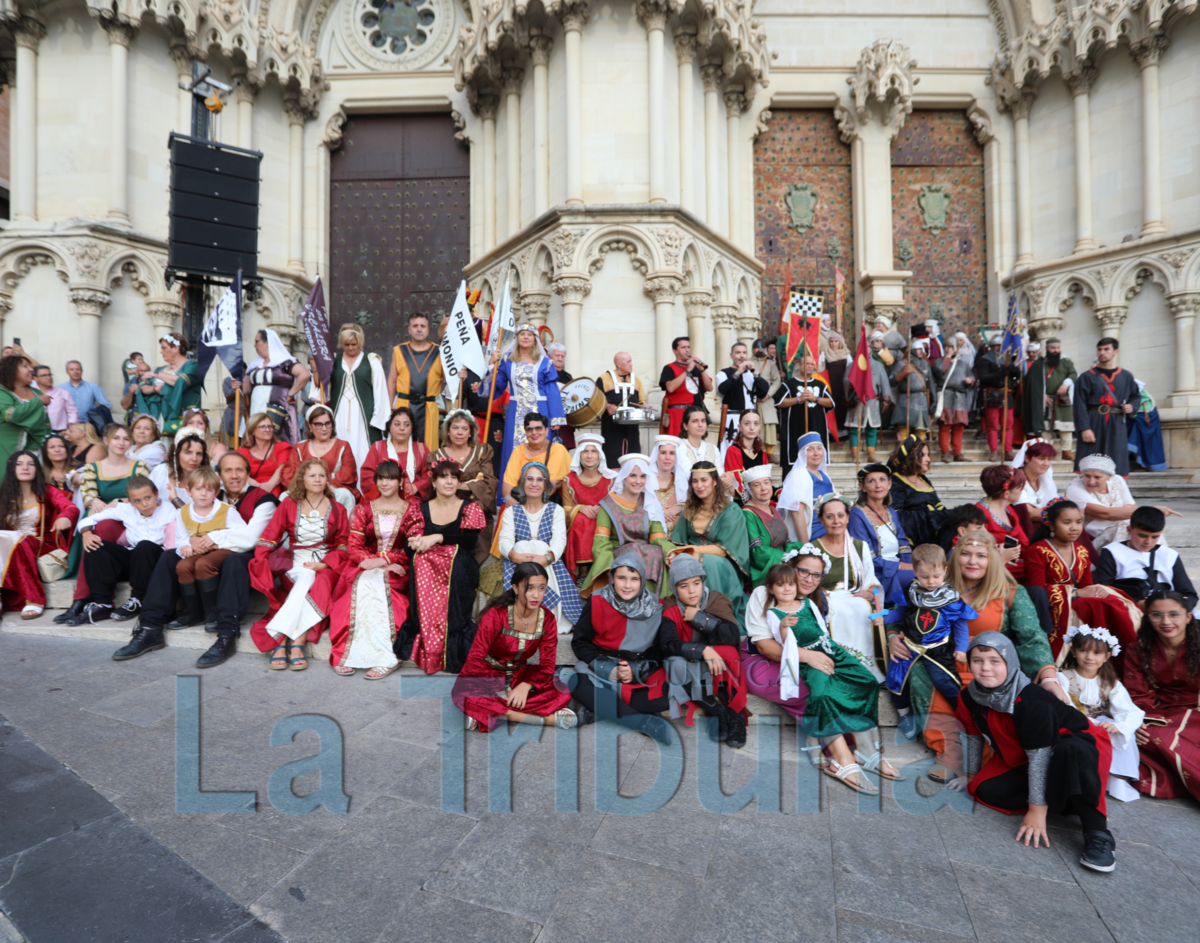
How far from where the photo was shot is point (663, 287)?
9.39 metres

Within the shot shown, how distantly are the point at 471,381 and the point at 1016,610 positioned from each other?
518 cm

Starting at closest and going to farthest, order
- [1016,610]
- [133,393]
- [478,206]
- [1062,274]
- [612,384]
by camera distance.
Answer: [1016,610] < [612,384] < [133,393] < [1062,274] < [478,206]

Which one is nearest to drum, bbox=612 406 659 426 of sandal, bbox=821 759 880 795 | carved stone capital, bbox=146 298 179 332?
sandal, bbox=821 759 880 795

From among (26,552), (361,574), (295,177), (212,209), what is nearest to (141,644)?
(361,574)

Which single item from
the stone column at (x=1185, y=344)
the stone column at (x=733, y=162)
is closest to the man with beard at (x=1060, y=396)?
the stone column at (x=1185, y=344)

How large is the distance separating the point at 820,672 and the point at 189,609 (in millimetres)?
4453

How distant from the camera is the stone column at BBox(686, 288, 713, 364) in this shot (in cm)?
1000

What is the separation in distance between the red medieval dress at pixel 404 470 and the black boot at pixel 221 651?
4.38 feet

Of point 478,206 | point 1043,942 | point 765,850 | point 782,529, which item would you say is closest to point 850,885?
point 765,850

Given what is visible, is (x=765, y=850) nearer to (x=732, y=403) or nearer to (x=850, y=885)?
(x=850, y=885)

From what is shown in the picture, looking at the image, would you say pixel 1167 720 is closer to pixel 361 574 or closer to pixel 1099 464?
pixel 1099 464

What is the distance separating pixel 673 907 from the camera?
228 cm

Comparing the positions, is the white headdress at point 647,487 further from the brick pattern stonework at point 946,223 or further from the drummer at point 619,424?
the brick pattern stonework at point 946,223

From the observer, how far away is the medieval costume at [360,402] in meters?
6.81
